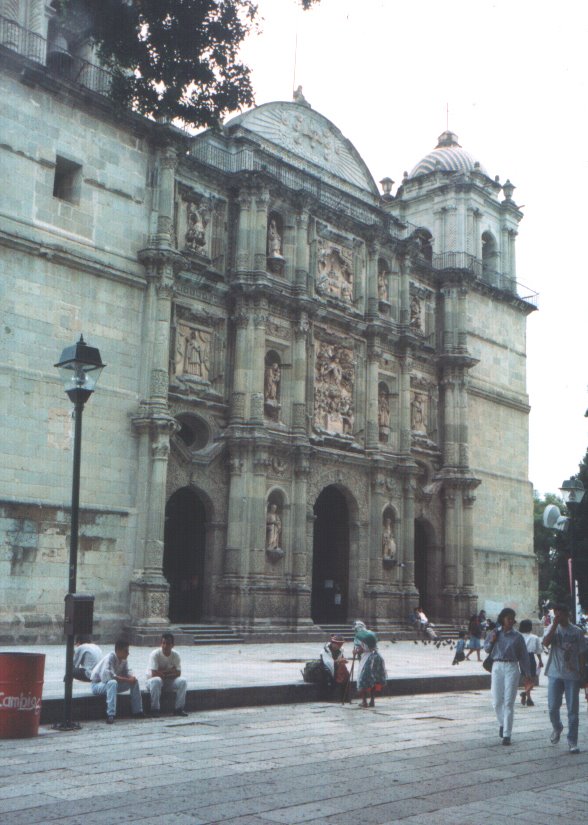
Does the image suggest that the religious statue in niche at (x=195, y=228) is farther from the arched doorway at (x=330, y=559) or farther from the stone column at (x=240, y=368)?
the arched doorway at (x=330, y=559)

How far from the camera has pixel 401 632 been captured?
33.9 metres

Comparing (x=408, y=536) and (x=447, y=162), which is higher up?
(x=447, y=162)

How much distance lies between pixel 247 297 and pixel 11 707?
20768mm

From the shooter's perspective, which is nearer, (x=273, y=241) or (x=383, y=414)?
(x=273, y=241)

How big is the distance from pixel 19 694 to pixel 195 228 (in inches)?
829

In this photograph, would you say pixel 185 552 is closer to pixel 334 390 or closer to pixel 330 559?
pixel 330 559

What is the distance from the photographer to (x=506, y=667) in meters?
12.6

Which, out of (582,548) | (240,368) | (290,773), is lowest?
(290,773)

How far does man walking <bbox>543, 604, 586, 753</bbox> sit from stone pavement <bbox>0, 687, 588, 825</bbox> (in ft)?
1.81

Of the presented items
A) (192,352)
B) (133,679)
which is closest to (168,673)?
(133,679)

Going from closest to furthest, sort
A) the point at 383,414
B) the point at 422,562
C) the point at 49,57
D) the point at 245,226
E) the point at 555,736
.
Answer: the point at 555,736, the point at 49,57, the point at 245,226, the point at 383,414, the point at 422,562

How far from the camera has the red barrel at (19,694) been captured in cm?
1153

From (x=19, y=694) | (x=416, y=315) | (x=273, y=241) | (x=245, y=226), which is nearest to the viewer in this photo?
(x=19, y=694)

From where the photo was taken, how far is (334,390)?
112ft
